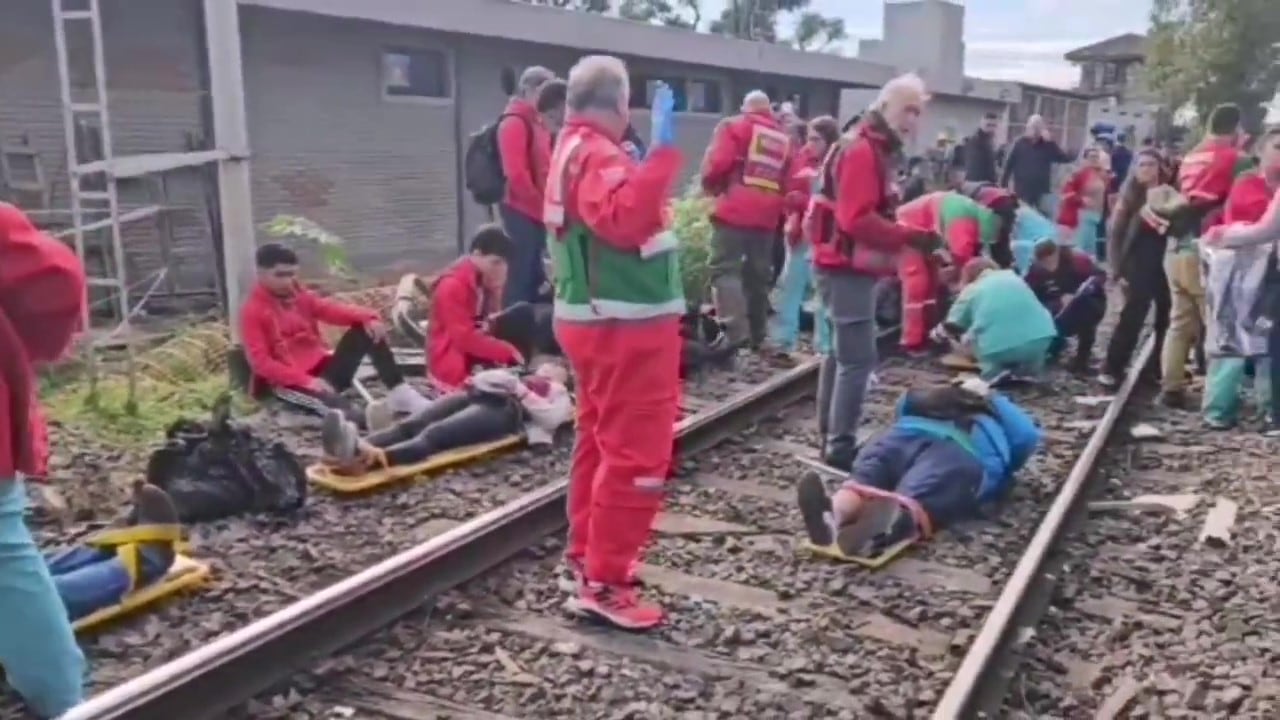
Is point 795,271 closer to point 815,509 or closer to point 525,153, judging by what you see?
point 525,153

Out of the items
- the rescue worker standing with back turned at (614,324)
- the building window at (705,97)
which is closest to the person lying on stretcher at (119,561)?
the rescue worker standing with back turned at (614,324)

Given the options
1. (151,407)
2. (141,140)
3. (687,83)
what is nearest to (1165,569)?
(151,407)

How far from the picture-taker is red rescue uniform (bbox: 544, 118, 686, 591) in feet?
14.0

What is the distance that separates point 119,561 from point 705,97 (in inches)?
716

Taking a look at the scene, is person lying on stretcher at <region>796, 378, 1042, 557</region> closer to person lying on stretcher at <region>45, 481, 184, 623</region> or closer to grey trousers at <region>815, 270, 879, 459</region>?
grey trousers at <region>815, 270, 879, 459</region>

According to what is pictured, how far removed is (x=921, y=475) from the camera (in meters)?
5.57

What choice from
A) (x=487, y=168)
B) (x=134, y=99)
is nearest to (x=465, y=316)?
(x=487, y=168)

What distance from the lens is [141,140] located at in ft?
40.2

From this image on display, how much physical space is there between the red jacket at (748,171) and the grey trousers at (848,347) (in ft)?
10.3

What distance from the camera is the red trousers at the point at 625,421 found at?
172 inches

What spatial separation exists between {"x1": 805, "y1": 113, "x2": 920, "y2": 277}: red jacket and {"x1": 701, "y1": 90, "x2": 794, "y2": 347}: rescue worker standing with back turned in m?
3.32

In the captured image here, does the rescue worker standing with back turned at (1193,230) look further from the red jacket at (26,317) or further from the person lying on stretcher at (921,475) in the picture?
the red jacket at (26,317)

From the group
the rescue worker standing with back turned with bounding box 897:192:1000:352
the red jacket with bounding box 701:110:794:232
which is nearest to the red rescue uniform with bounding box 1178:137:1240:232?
the rescue worker standing with back turned with bounding box 897:192:1000:352

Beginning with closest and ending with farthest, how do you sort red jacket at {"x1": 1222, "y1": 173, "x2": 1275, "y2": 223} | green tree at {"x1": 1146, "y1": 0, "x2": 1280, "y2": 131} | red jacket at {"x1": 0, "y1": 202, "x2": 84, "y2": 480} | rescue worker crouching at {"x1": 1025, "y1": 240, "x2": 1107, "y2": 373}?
1. red jacket at {"x1": 0, "y1": 202, "x2": 84, "y2": 480}
2. red jacket at {"x1": 1222, "y1": 173, "x2": 1275, "y2": 223}
3. rescue worker crouching at {"x1": 1025, "y1": 240, "x2": 1107, "y2": 373}
4. green tree at {"x1": 1146, "y1": 0, "x2": 1280, "y2": 131}
